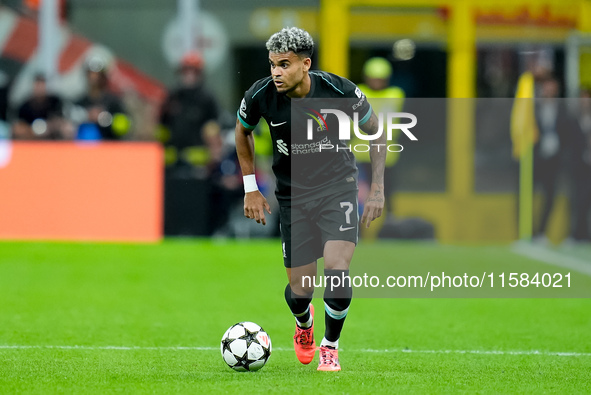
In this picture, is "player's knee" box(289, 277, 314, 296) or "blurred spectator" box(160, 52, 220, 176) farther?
"blurred spectator" box(160, 52, 220, 176)

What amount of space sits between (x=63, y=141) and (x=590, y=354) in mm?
8665

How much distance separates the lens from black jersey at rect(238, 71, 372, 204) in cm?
641

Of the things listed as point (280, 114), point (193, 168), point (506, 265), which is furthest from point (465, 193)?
point (280, 114)

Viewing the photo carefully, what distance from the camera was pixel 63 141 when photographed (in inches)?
551

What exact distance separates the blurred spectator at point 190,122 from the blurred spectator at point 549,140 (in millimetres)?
4321

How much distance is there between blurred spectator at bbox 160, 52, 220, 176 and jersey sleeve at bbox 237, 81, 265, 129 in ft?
26.0

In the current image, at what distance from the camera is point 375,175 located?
21.1ft

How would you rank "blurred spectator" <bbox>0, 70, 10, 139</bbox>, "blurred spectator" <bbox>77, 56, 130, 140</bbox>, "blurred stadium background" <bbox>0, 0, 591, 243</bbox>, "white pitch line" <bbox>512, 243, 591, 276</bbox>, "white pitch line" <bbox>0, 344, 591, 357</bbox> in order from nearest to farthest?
"white pitch line" <bbox>0, 344, 591, 357</bbox> < "white pitch line" <bbox>512, 243, 591, 276</bbox> < "blurred spectator" <bbox>77, 56, 130, 140</bbox> < "blurred stadium background" <bbox>0, 0, 591, 243</bbox> < "blurred spectator" <bbox>0, 70, 10, 139</bbox>

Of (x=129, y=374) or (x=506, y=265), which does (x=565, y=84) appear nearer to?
(x=506, y=265)

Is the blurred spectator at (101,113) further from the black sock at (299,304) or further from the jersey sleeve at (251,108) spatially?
the black sock at (299,304)

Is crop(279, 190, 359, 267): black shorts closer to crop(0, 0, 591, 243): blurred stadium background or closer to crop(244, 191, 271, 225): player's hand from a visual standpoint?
crop(244, 191, 271, 225): player's hand

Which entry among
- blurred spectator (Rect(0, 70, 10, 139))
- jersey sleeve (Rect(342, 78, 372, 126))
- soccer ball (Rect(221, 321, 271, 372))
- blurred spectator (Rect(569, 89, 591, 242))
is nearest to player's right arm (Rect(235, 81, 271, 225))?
jersey sleeve (Rect(342, 78, 372, 126))

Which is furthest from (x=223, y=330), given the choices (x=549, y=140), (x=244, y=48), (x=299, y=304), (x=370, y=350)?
(x=244, y=48)

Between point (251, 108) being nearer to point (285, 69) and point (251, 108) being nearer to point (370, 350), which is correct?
point (285, 69)
